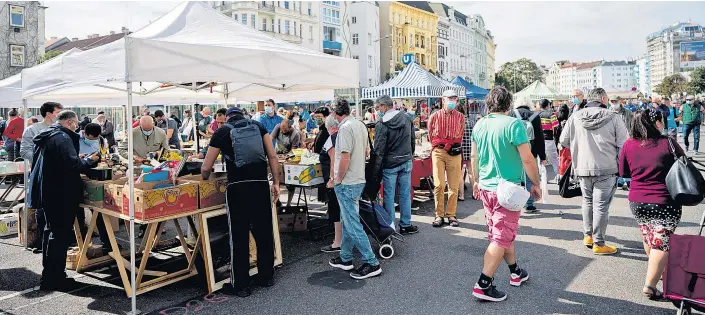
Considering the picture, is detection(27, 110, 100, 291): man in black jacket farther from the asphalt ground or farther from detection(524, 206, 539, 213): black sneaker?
detection(524, 206, 539, 213): black sneaker

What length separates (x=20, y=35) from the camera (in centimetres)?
4153

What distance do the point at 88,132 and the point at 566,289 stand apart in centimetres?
549

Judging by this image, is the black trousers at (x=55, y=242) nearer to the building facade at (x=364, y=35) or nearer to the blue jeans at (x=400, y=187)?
the blue jeans at (x=400, y=187)

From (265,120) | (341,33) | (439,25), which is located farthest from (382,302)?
(439,25)

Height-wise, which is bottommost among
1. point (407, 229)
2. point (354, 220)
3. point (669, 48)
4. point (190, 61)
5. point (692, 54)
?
point (407, 229)

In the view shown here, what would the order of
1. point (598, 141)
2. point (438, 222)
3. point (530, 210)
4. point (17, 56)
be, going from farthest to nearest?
1. point (17, 56)
2. point (530, 210)
3. point (438, 222)
4. point (598, 141)

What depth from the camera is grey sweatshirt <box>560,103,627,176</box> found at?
18.0 ft

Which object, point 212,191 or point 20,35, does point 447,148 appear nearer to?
point 212,191

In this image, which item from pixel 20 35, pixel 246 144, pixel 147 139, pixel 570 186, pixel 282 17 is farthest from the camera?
pixel 282 17

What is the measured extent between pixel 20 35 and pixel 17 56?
1.74 metres

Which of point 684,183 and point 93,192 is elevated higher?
point 684,183

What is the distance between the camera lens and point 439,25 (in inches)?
3324

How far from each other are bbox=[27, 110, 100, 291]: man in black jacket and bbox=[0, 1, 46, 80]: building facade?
42543 mm

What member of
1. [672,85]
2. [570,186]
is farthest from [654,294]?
[672,85]
